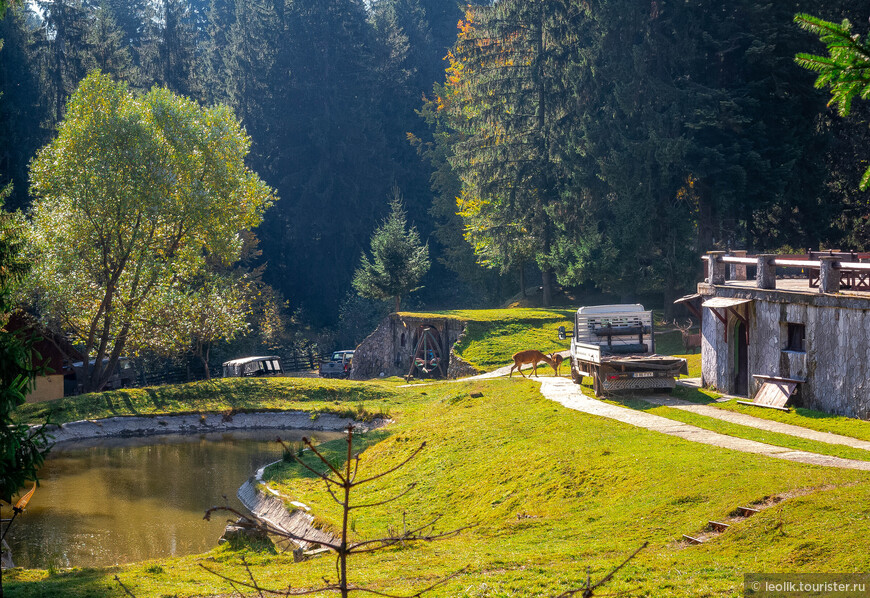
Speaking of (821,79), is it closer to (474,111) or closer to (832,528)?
(832,528)

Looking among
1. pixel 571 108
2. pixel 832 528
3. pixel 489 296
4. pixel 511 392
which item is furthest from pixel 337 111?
pixel 832 528

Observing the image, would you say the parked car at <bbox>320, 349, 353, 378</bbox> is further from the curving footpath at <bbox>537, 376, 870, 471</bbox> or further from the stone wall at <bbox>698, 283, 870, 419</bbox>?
the stone wall at <bbox>698, 283, 870, 419</bbox>

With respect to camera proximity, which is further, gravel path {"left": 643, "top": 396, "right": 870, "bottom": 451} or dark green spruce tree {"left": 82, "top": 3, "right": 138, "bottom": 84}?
dark green spruce tree {"left": 82, "top": 3, "right": 138, "bottom": 84}

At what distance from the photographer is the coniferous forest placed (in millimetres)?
44812

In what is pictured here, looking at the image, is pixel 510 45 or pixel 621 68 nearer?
pixel 621 68

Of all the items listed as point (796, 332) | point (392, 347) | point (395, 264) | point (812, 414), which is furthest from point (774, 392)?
point (395, 264)

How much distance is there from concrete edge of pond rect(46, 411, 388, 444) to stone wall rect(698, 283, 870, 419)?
17300 mm

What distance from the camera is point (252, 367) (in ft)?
176

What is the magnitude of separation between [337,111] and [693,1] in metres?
47.7

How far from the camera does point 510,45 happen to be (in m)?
59.0

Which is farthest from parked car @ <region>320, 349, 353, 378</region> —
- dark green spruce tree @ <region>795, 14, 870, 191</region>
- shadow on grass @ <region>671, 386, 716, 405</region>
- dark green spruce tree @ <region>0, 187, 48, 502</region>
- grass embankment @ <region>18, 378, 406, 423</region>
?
dark green spruce tree @ <region>795, 14, 870, 191</region>

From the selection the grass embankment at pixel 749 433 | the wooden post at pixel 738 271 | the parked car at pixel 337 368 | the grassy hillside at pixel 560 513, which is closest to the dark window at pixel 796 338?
the grassy hillside at pixel 560 513

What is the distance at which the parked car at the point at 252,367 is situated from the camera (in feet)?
172

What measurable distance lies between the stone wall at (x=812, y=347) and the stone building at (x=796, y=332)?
0.02 meters
